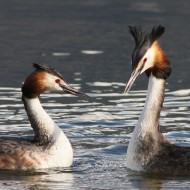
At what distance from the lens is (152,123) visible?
1491 centimetres

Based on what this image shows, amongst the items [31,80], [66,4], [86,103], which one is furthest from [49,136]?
[66,4]

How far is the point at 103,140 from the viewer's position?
1683 cm

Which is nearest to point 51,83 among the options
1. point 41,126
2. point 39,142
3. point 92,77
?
point 41,126

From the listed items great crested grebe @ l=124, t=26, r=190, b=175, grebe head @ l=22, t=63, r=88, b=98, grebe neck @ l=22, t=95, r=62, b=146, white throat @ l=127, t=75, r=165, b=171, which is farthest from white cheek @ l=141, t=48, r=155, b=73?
grebe neck @ l=22, t=95, r=62, b=146

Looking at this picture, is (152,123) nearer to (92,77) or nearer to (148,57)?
(148,57)

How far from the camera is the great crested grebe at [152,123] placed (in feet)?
47.9

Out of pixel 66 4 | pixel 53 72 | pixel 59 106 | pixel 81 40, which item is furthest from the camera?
pixel 66 4

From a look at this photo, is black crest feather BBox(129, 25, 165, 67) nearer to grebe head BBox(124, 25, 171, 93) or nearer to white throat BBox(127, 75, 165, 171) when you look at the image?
grebe head BBox(124, 25, 171, 93)

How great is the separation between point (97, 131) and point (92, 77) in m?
4.00

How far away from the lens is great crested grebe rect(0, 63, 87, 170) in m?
15.4

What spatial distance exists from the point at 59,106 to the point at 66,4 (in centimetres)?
1212

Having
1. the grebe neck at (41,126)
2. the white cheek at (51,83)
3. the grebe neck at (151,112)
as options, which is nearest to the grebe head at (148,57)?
the grebe neck at (151,112)

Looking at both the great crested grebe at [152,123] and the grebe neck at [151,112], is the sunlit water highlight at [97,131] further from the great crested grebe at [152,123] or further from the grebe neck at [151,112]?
the grebe neck at [151,112]

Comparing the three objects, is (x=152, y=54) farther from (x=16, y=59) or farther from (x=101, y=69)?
(x=16, y=59)
